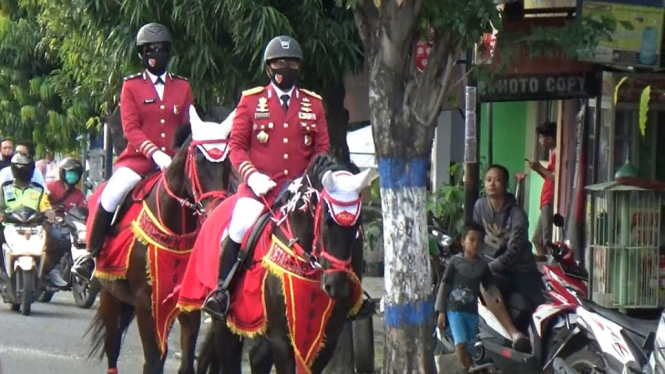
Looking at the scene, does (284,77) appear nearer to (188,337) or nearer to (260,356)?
(260,356)

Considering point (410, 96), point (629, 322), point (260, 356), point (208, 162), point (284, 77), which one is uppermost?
point (284, 77)

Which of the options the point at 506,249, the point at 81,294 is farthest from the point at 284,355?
the point at 81,294

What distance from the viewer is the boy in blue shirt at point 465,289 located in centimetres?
1112

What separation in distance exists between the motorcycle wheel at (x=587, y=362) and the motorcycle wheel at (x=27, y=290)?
331 inches

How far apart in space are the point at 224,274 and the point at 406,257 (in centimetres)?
126

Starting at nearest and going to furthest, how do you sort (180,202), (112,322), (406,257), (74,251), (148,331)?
1. (406,257)
2. (180,202)
3. (148,331)
4. (112,322)
5. (74,251)

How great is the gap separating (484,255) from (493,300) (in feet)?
1.58

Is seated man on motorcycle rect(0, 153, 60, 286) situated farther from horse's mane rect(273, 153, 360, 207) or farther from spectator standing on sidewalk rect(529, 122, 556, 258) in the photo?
horse's mane rect(273, 153, 360, 207)

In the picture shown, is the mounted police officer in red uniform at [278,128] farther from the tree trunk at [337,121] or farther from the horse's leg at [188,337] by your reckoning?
the tree trunk at [337,121]

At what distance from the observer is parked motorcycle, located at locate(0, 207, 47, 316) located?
54.1 feet

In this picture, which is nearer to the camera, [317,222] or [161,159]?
[317,222]

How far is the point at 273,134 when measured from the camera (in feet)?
30.0

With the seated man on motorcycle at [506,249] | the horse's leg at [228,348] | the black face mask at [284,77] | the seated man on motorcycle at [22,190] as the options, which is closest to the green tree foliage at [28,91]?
the seated man on motorcycle at [22,190]

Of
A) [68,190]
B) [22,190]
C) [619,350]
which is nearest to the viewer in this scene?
[619,350]
